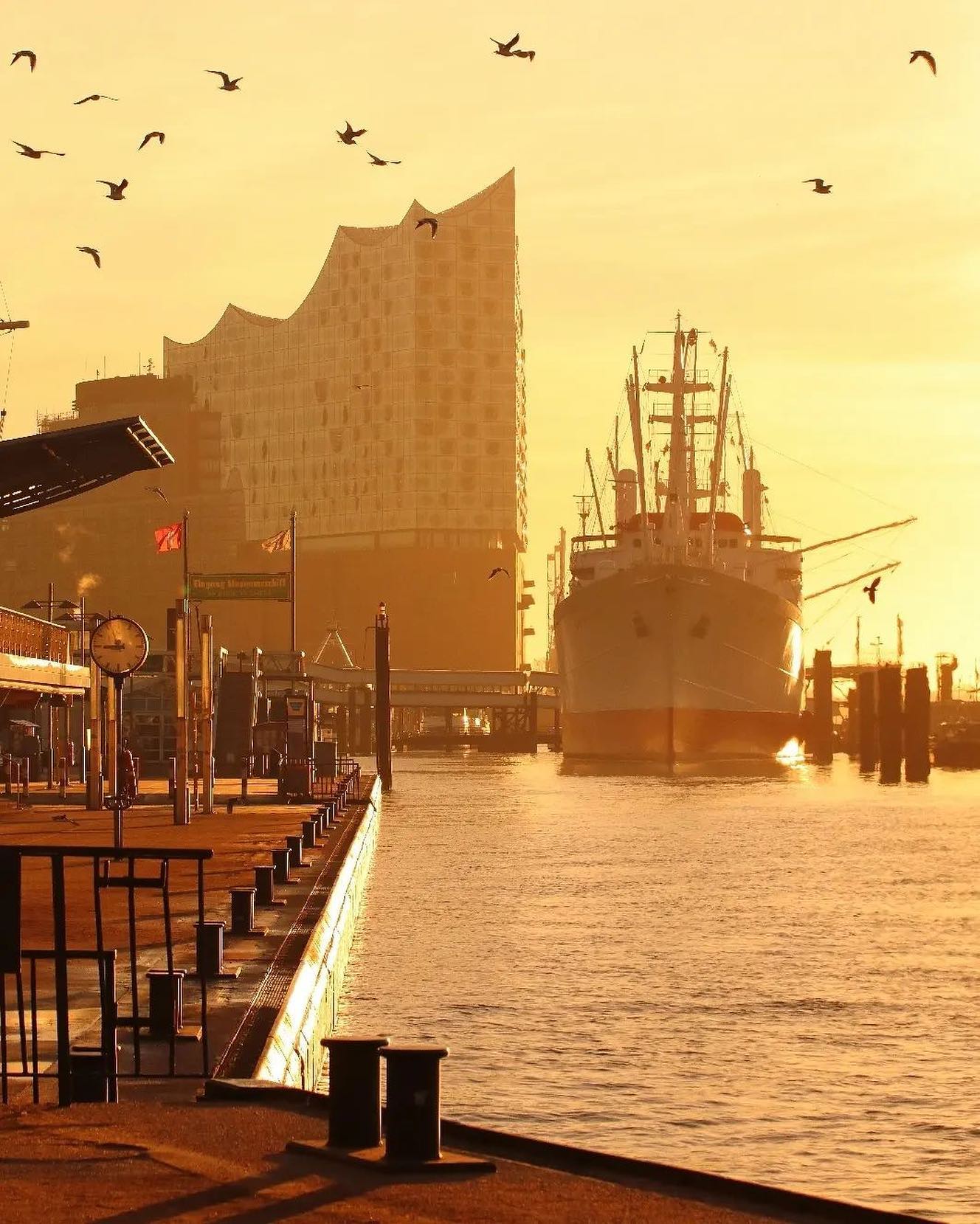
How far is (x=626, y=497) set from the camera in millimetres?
141250

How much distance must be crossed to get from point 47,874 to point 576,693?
95.6 metres

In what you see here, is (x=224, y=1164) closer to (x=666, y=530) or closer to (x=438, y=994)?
(x=438, y=994)

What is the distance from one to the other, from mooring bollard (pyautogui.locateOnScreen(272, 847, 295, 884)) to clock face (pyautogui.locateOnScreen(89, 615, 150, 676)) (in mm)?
8301

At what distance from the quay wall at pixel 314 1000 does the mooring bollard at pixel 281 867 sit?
77cm

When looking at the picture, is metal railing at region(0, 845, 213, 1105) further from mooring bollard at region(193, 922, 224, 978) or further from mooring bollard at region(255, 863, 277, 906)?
mooring bollard at region(255, 863, 277, 906)

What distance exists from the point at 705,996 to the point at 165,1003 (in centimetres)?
1289

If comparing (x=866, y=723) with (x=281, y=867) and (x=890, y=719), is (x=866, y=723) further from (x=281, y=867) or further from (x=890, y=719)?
(x=281, y=867)

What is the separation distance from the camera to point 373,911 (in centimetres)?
3669

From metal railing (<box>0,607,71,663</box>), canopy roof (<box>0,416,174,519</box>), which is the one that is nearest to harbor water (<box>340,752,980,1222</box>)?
canopy roof (<box>0,416,174,519</box>)

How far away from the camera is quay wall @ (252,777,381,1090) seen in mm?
14750

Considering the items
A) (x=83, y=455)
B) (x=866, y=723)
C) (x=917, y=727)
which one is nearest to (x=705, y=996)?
(x=83, y=455)

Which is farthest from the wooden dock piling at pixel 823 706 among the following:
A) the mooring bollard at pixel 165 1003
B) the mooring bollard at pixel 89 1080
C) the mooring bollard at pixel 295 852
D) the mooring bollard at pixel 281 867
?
the mooring bollard at pixel 89 1080

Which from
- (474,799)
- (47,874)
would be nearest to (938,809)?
(474,799)

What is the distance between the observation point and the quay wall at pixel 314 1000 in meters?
14.8
